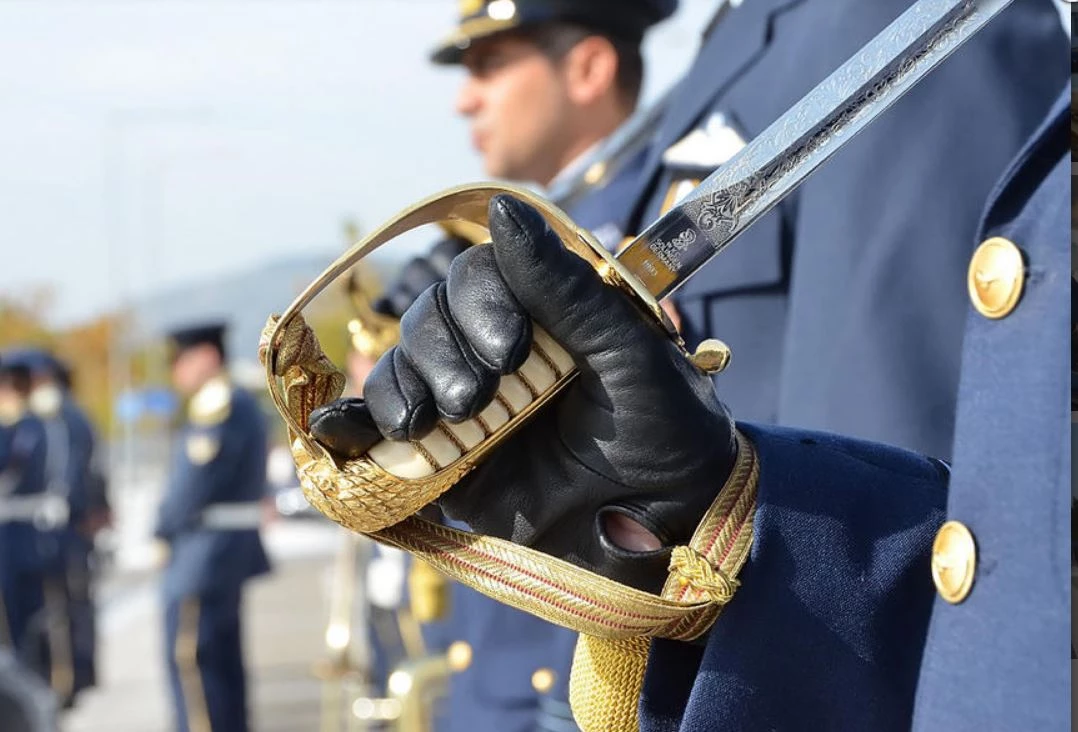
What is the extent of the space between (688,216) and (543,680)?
1.94 meters

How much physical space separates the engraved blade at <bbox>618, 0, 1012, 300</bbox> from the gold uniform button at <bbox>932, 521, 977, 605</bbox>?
249 mm

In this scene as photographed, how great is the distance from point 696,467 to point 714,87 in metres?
0.94

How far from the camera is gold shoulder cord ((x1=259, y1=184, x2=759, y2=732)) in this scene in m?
1.04

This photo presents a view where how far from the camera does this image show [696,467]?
1071 millimetres

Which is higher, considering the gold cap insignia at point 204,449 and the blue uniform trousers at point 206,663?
the gold cap insignia at point 204,449

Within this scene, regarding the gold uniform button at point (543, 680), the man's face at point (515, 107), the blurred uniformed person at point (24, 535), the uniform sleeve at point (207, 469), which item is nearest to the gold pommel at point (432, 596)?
the gold uniform button at point (543, 680)

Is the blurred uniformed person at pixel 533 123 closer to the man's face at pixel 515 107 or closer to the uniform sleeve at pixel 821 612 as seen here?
the man's face at pixel 515 107

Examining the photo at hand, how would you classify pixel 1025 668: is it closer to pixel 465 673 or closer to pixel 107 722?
pixel 465 673

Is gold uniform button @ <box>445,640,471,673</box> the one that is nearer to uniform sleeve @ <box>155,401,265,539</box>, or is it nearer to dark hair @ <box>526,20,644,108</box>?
dark hair @ <box>526,20,644,108</box>

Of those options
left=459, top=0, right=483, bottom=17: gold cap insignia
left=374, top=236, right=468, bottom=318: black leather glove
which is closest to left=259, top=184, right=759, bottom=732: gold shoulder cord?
left=374, top=236, right=468, bottom=318: black leather glove

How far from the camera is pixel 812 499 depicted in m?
1.11

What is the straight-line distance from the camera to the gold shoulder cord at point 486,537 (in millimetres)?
1040

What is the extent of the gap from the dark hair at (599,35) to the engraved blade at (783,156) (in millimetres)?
2099

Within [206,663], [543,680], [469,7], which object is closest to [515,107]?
[469,7]
